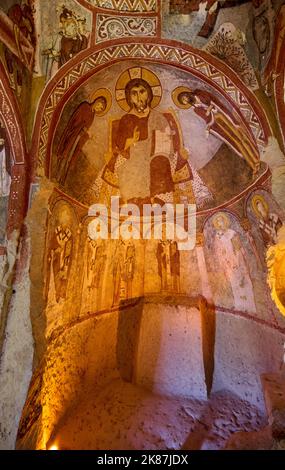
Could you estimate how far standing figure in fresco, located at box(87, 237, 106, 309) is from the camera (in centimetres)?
564

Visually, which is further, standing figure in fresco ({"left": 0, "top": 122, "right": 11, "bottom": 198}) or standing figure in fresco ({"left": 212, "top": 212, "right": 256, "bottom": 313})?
standing figure in fresco ({"left": 212, "top": 212, "right": 256, "bottom": 313})

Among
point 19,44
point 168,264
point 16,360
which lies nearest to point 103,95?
point 19,44

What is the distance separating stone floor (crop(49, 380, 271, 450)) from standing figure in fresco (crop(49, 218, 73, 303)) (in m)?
2.20

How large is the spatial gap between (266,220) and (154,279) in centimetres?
274

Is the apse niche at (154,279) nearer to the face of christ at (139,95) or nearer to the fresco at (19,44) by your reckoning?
the face of christ at (139,95)

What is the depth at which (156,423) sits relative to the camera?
505 cm

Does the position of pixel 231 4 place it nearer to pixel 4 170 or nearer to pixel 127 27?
pixel 127 27

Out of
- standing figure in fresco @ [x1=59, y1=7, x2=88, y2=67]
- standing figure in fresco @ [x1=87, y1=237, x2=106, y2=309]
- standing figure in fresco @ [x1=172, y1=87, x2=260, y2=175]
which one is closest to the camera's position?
standing figure in fresco @ [x1=59, y1=7, x2=88, y2=67]

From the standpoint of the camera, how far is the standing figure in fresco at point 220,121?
4.53 meters

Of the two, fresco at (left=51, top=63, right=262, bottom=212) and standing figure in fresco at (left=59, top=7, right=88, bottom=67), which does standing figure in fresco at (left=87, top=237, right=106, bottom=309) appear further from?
standing figure in fresco at (left=59, top=7, right=88, bottom=67)

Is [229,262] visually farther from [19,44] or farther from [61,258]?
[19,44]

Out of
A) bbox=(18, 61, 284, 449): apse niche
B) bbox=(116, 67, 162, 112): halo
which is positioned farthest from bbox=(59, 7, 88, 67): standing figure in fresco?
bbox=(116, 67, 162, 112): halo

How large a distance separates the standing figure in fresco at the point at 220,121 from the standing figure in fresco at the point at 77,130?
1217 millimetres
